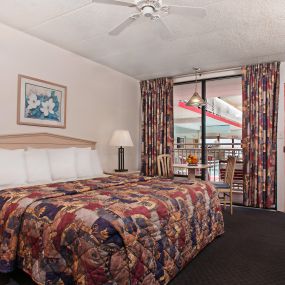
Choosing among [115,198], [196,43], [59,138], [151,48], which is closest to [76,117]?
[59,138]

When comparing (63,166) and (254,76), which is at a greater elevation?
(254,76)

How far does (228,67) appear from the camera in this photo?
461 centimetres

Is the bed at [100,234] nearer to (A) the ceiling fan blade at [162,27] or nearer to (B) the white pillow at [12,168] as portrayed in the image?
(B) the white pillow at [12,168]

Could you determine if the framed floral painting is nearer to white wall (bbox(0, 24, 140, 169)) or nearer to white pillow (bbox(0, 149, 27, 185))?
white wall (bbox(0, 24, 140, 169))

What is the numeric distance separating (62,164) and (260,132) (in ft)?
10.5

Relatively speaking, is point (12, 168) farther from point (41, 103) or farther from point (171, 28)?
point (171, 28)

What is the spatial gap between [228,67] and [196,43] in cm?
126

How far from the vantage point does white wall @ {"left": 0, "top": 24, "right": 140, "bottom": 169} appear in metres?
3.22

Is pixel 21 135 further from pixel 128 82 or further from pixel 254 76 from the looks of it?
pixel 254 76

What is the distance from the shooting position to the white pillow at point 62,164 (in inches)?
126

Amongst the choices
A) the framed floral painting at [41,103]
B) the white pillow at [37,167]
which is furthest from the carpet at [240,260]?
the framed floral painting at [41,103]

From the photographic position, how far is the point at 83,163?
11.6 ft

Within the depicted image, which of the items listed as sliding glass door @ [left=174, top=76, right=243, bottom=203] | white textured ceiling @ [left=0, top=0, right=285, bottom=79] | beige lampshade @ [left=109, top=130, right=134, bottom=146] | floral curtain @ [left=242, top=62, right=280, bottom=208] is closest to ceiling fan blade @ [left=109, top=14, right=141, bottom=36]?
white textured ceiling @ [left=0, top=0, right=285, bottom=79]

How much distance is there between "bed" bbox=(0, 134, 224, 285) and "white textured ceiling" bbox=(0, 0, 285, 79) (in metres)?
1.93
